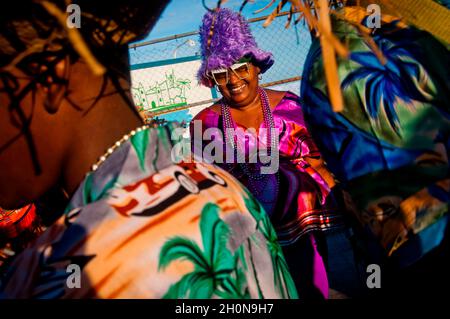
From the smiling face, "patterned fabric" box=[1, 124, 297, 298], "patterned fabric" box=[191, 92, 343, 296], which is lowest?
"patterned fabric" box=[191, 92, 343, 296]

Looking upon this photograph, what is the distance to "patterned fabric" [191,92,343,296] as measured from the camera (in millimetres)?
3191

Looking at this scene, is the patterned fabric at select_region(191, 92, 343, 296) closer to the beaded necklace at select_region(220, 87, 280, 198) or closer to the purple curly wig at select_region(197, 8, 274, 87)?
the beaded necklace at select_region(220, 87, 280, 198)

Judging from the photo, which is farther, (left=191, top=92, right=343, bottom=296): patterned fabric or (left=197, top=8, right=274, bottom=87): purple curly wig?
(left=197, top=8, right=274, bottom=87): purple curly wig

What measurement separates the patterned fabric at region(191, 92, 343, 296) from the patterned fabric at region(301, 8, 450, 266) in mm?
2004

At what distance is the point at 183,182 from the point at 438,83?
2.21 feet

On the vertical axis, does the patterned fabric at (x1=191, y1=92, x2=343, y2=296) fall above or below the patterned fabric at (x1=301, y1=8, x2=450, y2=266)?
below

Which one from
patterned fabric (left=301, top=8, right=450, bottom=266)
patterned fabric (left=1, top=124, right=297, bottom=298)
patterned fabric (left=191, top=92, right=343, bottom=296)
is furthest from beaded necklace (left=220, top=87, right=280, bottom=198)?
patterned fabric (left=1, top=124, right=297, bottom=298)

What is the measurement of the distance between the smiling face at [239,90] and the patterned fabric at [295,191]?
1.01 feet

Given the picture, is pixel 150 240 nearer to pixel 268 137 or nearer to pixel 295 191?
pixel 295 191

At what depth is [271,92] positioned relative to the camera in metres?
4.04

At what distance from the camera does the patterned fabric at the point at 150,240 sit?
86 cm

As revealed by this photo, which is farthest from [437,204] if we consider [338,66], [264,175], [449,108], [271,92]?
[271,92]

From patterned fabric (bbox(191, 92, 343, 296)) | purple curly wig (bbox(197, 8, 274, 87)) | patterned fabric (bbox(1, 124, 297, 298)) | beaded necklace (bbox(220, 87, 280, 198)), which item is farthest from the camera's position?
purple curly wig (bbox(197, 8, 274, 87))
